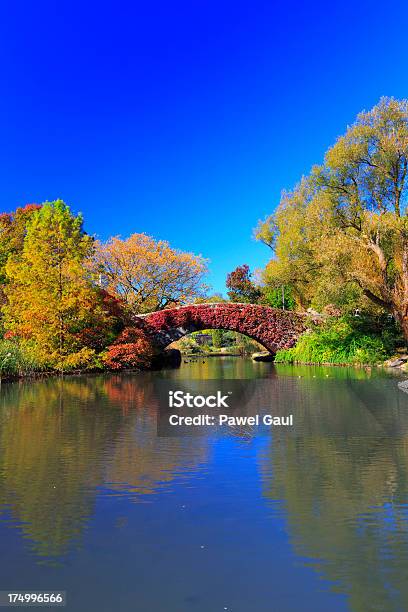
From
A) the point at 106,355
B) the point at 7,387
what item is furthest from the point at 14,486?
the point at 106,355

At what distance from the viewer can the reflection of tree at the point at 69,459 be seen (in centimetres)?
426

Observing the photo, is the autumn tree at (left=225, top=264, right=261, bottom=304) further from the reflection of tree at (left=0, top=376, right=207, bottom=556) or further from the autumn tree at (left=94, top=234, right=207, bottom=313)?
the reflection of tree at (left=0, top=376, right=207, bottom=556)

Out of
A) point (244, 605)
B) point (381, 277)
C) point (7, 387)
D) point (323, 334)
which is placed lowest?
point (244, 605)

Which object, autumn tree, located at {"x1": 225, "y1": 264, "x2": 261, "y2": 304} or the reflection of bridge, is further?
autumn tree, located at {"x1": 225, "y1": 264, "x2": 261, "y2": 304}

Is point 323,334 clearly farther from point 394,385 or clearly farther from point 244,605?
point 244,605

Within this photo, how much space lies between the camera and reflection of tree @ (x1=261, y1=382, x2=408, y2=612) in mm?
3141

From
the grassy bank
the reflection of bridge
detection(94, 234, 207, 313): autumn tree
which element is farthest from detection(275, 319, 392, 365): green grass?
detection(94, 234, 207, 313): autumn tree

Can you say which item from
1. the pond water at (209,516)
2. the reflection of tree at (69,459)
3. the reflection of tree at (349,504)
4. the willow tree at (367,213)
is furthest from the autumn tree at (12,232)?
the reflection of tree at (349,504)

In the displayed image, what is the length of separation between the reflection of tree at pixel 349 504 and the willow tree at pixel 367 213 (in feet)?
48.5

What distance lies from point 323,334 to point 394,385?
40.5 ft

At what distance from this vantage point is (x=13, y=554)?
3521 mm

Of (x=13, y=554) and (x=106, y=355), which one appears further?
(x=106, y=355)

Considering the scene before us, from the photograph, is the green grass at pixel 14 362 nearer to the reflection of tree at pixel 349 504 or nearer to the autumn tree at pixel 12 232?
the autumn tree at pixel 12 232

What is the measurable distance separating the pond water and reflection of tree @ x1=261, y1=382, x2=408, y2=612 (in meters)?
0.01
